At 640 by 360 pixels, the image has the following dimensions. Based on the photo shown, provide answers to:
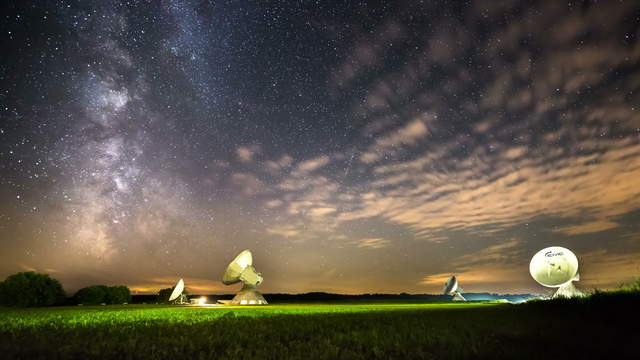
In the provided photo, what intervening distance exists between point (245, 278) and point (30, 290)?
47221mm

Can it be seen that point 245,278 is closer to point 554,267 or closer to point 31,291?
point 554,267

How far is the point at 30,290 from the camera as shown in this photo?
212 feet

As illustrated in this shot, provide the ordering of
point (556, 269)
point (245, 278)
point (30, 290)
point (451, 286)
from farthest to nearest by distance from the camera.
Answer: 1. point (451, 286)
2. point (30, 290)
3. point (245, 278)
4. point (556, 269)

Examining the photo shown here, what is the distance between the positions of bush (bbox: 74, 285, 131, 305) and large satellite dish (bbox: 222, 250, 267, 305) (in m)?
48.0

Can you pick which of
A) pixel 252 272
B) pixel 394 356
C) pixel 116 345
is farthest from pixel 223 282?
pixel 394 356

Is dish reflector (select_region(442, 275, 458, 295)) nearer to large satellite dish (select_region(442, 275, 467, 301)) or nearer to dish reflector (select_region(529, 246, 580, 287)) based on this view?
large satellite dish (select_region(442, 275, 467, 301))

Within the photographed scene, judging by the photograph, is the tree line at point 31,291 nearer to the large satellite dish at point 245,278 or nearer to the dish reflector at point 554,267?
the large satellite dish at point 245,278

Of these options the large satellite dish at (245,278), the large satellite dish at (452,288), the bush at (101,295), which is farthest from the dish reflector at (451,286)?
the bush at (101,295)

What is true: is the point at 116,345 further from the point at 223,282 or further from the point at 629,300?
the point at 223,282

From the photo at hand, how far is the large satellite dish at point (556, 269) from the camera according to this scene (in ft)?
140

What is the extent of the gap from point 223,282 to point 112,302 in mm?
50435

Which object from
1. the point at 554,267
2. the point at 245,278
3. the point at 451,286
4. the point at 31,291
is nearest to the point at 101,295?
the point at 31,291

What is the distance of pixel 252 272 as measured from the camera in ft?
161

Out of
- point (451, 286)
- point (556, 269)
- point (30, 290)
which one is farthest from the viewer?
point (451, 286)
